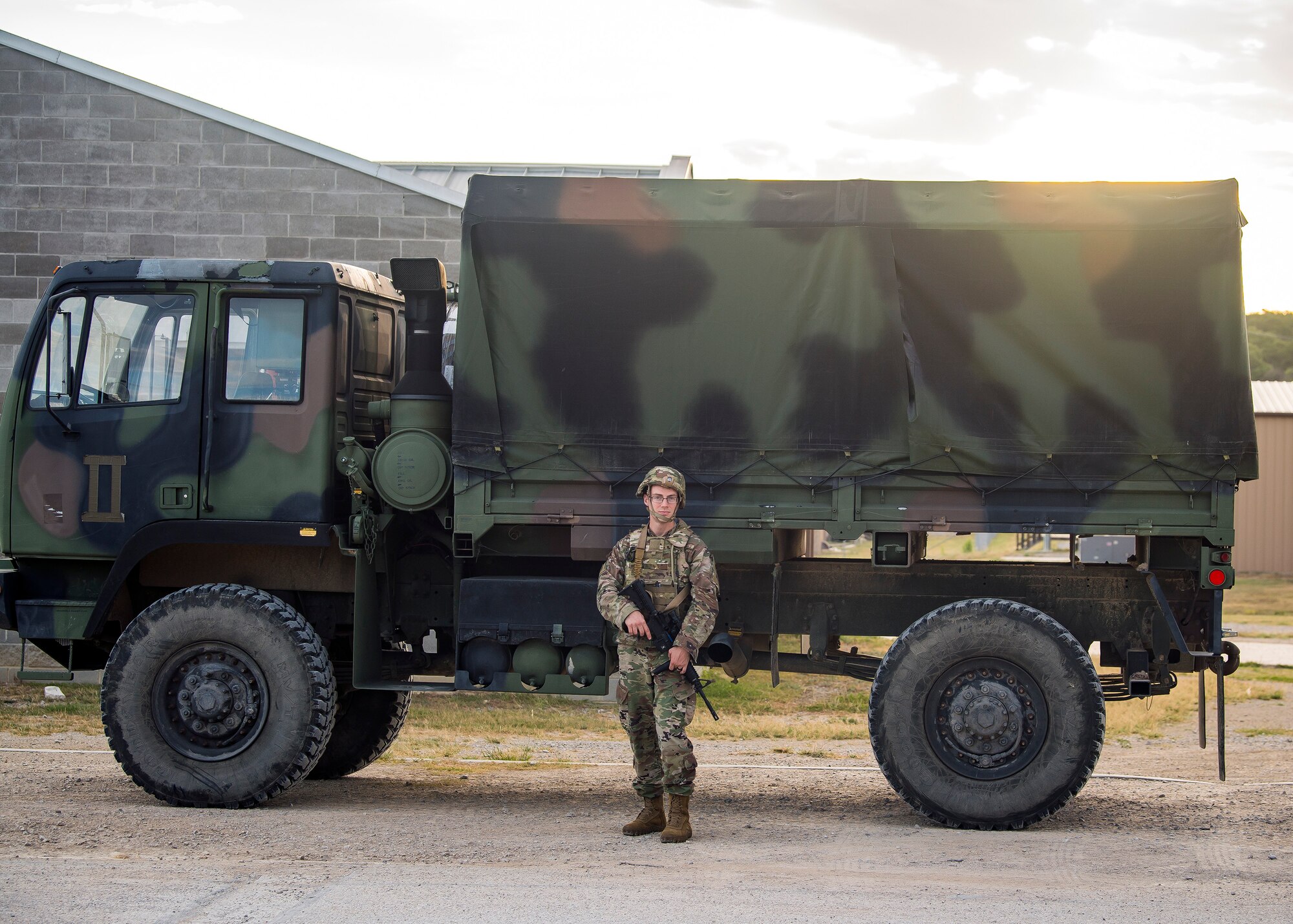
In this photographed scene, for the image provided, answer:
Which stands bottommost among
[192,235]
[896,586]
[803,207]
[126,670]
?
[126,670]

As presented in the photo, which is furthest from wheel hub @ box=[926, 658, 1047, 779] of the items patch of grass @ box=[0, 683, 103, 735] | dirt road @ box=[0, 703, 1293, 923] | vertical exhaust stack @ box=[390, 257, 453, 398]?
patch of grass @ box=[0, 683, 103, 735]

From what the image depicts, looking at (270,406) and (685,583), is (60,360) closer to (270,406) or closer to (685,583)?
(270,406)

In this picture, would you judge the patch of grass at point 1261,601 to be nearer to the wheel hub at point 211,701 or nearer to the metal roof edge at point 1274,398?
the metal roof edge at point 1274,398

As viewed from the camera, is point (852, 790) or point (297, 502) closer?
point (297, 502)

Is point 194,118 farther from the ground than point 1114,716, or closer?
farther from the ground

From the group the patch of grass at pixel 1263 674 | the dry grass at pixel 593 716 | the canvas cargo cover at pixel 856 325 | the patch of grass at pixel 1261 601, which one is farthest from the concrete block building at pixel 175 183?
the patch of grass at pixel 1261 601

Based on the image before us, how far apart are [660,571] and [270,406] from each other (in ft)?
8.33

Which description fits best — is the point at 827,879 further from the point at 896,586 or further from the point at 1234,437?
the point at 1234,437

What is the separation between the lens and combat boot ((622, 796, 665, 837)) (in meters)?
6.83

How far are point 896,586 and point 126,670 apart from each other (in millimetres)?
4305

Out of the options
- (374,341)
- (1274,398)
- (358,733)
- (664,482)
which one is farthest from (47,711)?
(1274,398)

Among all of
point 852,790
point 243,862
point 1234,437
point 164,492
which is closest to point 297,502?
point 164,492

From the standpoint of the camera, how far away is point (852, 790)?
8555 millimetres

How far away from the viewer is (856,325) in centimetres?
717
